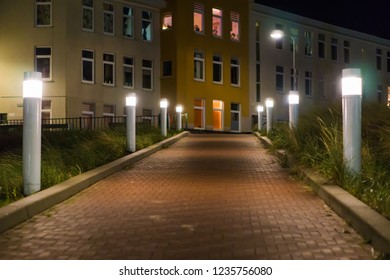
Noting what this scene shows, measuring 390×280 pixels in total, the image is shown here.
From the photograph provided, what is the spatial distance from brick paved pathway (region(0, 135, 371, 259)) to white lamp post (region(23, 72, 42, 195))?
2.22 feet

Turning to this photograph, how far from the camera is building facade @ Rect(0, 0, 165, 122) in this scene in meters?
31.1

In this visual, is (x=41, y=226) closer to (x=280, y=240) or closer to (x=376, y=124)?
(x=280, y=240)

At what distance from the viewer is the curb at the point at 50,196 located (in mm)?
6942

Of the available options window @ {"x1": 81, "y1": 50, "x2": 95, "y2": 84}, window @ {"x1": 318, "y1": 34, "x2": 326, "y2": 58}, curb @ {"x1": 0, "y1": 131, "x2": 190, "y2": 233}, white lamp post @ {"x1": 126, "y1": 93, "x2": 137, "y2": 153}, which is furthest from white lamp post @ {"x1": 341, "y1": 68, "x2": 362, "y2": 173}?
window @ {"x1": 318, "y1": 34, "x2": 326, "y2": 58}

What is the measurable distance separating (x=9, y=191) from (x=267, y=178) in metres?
4.97

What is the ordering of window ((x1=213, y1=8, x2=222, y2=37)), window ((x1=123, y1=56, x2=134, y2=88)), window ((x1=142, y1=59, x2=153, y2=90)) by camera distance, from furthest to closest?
window ((x1=213, y1=8, x2=222, y2=37))
window ((x1=142, y1=59, x2=153, y2=90))
window ((x1=123, y1=56, x2=134, y2=88))

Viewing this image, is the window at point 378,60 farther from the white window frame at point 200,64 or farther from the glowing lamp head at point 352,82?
the glowing lamp head at point 352,82

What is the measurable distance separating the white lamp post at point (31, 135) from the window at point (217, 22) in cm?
3150

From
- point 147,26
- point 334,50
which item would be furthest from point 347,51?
point 147,26

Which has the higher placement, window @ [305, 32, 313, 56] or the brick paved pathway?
window @ [305, 32, 313, 56]

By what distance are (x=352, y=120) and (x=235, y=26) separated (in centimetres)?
3295

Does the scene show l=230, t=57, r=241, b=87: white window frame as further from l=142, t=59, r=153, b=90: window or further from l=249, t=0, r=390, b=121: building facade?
l=142, t=59, r=153, b=90: window

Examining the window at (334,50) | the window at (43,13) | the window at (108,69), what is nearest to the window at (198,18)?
the window at (108,69)

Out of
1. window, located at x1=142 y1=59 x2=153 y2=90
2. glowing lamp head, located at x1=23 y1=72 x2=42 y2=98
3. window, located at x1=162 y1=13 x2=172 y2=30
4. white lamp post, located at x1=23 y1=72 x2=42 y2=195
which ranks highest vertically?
window, located at x1=162 y1=13 x2=172 y2=30
